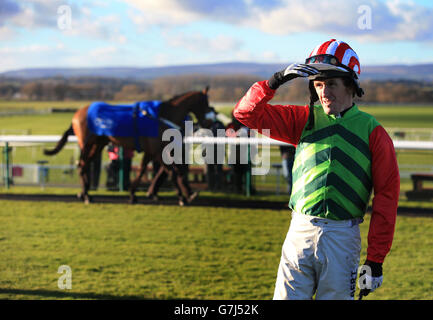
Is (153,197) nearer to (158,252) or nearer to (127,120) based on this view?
(127,120)

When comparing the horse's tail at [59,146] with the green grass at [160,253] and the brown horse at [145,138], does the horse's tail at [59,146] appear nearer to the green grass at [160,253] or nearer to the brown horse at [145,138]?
the brown horse at [145,138]

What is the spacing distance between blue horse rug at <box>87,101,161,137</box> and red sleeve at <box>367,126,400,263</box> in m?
5.77

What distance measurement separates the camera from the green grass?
3.92 metres

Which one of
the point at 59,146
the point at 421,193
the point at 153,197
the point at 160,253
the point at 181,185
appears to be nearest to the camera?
the point at 160,253

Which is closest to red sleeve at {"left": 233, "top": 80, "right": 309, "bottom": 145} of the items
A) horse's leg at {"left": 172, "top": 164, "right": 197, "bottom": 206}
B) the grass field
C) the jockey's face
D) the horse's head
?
the jockey's face

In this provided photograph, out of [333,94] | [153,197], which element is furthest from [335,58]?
[153,197]

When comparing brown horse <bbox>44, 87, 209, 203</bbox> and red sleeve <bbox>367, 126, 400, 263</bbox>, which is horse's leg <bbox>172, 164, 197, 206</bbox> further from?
red sleeve <bbox>367, 126, 400, 263</bbox>

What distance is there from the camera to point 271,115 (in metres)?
2.16

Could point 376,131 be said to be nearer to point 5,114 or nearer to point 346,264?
point 346,264

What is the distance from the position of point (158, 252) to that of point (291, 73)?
3.42 m

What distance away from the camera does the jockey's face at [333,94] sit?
6.61ft

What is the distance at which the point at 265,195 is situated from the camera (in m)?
8.88
